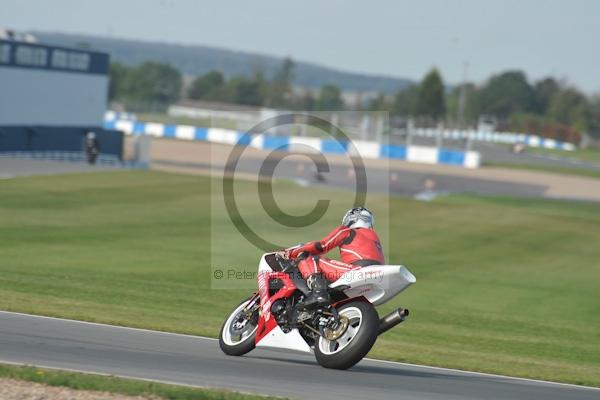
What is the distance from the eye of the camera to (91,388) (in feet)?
27.6

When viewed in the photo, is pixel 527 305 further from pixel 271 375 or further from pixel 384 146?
pixel 384 146

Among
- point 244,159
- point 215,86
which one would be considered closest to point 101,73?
point 244,159

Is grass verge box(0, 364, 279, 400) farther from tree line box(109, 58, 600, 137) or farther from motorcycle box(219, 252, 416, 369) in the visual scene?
tree line box(109, 58, 600, 137)

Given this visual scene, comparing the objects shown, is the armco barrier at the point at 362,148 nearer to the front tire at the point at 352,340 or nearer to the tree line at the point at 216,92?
the front tire at the point at 352,340

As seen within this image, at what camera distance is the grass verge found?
27.5 feet

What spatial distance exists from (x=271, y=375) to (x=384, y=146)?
206 ft

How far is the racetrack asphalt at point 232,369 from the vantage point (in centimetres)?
932

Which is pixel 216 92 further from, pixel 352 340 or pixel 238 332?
pixel 352 340

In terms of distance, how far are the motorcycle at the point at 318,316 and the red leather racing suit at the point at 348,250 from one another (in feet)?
0.55

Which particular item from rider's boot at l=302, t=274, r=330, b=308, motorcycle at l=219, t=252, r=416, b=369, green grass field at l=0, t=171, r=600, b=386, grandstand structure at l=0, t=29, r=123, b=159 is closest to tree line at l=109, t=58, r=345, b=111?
grandstand structure at l=0, t=29, r=123, b=159

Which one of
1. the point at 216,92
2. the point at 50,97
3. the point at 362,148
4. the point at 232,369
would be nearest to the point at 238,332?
the point at 232,369

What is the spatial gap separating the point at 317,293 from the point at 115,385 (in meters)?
2.50

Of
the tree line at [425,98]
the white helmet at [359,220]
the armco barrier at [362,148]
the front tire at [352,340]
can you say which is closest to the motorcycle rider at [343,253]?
the white helmet at [359,220]

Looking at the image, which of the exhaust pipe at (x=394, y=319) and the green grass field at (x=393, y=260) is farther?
the green grass field at (x=393, y=260)
